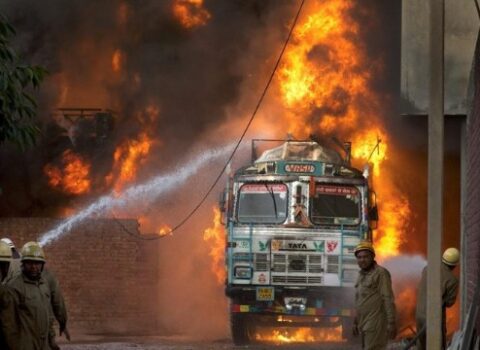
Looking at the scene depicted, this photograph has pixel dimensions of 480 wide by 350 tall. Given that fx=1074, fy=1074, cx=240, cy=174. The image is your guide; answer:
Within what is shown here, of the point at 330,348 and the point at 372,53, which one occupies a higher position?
the point at 372,53

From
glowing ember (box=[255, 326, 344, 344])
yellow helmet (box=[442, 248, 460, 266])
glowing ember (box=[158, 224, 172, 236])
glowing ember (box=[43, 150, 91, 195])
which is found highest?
glowing ember (box=[43, 150, 91, 195])

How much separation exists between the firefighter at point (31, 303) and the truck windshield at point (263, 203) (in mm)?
8317

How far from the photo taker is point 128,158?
26250 millimetres

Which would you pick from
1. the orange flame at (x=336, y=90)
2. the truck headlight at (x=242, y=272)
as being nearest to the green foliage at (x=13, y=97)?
the truck headlight at (x=242, y=272)

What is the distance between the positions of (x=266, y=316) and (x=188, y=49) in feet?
39.8

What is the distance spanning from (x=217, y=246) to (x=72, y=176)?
582cm

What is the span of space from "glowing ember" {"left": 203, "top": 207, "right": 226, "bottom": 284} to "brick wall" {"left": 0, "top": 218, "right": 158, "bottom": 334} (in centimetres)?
143

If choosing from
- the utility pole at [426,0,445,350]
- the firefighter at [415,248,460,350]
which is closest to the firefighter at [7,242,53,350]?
the utility pole at [426,0,445,350]

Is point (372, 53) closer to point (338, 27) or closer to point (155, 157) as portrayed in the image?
point (338, 27)

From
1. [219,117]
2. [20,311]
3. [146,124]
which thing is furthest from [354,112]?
[20,311]

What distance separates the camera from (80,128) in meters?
26.8

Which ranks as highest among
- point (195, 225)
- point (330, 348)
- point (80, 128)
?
point (80, 128)

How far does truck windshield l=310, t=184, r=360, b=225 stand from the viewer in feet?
57.1

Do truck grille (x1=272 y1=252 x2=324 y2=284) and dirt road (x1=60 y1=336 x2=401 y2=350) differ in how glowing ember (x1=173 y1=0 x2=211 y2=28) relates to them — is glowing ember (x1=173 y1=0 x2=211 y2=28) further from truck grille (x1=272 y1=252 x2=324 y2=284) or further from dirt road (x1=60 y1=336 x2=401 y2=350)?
truck grille (x1=272 y1=252 x2=324 y2=284)
